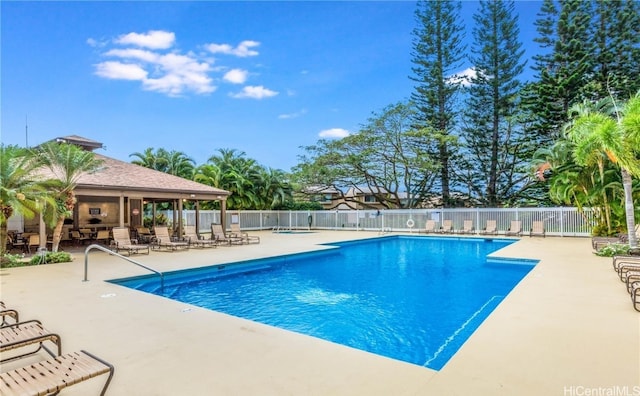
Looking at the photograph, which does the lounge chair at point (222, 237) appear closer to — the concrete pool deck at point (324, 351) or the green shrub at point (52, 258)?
the green shrub at point (52, 258)

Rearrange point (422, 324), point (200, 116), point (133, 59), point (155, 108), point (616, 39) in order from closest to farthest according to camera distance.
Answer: point (422, 324), point (133, 59), point (616, 39), point (155, 108), point (200, 116)

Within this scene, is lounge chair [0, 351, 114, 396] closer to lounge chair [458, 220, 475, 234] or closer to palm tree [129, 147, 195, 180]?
lounge chair [458, 220, 475, 234]

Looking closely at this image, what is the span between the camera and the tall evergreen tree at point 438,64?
95.1 feet

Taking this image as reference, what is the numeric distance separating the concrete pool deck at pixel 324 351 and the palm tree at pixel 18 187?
3.70 meters

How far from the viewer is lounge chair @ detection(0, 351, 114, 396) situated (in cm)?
223

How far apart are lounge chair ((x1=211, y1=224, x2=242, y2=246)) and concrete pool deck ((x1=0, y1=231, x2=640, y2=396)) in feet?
26.9

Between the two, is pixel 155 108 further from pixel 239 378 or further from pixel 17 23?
pixel 239 378

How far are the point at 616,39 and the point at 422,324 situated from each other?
2722 cm

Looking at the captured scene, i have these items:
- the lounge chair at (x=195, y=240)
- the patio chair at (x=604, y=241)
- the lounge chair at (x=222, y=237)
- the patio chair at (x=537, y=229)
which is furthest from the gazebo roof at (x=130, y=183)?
the patio chair at (x=537, y=229)

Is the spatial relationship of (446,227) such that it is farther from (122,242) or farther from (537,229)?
(122,242)

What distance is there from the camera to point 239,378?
10.2ft

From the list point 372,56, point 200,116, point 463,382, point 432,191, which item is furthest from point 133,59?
point 432,191

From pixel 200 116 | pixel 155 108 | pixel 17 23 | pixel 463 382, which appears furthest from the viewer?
pixel 200 116

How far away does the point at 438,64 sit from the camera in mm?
29234
